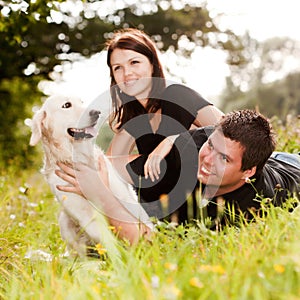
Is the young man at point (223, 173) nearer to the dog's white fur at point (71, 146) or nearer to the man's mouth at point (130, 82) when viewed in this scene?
the dog's white fur at point (71, 146)

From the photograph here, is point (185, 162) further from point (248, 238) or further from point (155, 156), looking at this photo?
point (248, 238)

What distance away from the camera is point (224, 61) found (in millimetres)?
17250

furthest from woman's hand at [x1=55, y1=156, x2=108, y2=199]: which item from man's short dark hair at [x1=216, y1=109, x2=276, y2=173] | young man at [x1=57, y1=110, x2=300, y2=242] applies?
man's short dark hair at [x1=216, y1=109, x2=276, y2=173]

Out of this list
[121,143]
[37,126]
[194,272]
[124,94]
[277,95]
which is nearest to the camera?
[194,272]

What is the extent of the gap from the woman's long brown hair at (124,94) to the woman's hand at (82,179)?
42.3 inches

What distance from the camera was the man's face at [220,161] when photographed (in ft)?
10.8

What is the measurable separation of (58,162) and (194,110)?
3.86 ft

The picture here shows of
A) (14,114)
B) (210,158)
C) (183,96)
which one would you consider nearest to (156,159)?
(210,158)

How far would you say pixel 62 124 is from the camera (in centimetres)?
342

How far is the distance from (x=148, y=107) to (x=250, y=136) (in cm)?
117

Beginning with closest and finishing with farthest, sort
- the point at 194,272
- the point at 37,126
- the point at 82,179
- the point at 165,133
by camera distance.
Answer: the point at 194,272
the point at 82,179
the point at 37,126
the point at 165,133

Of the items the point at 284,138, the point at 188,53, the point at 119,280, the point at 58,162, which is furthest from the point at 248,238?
the point at 188,53

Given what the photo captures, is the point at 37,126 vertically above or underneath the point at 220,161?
above

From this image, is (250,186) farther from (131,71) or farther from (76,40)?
(76,40)
